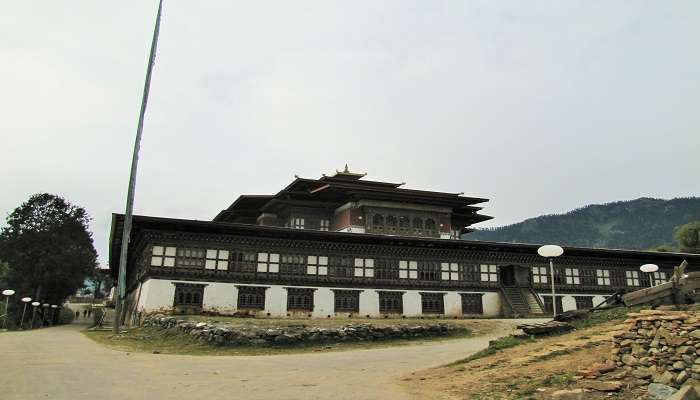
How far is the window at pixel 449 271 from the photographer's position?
4144 cm

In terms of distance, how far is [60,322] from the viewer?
207 feet

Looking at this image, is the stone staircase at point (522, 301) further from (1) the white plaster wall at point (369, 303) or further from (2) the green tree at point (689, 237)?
(2) the green tree at point (689, 237)

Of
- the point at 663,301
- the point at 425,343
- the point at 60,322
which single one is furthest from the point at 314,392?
the point at 60,322

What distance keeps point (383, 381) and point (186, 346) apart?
1194 cm

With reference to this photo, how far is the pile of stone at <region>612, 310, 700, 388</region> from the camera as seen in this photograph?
993 centimetres

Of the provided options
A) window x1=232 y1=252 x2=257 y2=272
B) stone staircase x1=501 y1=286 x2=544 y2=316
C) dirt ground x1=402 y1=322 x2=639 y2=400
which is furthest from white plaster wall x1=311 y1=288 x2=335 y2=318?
dirt ground x1=402 y1=322 x2=639 y2=400

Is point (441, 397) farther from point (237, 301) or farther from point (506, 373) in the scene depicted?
point (237, 301)

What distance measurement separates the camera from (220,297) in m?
34.6

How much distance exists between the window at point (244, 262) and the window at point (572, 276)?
1075 inches

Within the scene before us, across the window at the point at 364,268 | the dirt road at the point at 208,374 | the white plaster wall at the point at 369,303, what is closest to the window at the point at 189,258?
the window at the point at 364,268

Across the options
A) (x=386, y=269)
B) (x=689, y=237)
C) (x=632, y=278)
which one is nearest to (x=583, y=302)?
(x=632, y=278)

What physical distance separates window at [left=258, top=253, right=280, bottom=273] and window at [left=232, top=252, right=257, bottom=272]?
1.39ft

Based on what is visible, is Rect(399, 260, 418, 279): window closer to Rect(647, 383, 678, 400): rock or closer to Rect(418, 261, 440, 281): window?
Rect(418, 261, 440, 281): window

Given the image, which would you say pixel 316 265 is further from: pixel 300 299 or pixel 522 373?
pixel 522 373
